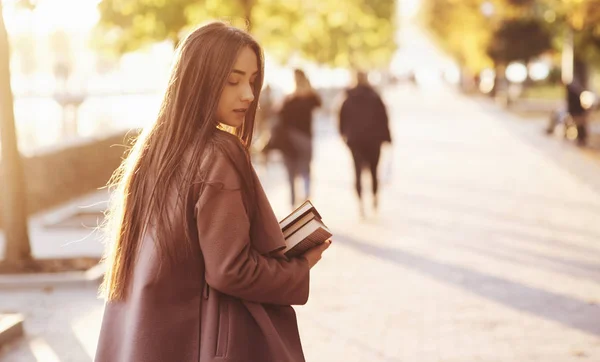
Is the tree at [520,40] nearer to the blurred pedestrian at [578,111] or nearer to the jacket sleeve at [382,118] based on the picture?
the blurred pedestrian at [578,111]

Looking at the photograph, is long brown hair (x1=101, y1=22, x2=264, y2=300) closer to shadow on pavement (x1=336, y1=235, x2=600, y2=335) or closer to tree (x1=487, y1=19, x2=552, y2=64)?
shadow on pavement (x1=336, y1=235, x2=600, y2=335)

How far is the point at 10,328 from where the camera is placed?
6.75 m

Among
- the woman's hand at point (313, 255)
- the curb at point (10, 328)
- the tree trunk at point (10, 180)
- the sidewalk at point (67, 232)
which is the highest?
the woman's hand at point (313, 255)

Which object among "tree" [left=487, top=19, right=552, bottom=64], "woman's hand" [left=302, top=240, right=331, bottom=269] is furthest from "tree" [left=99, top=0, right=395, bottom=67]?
"tree" [left=487, top=19, right=552, bottom=64]

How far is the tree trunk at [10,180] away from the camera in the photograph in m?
9.41

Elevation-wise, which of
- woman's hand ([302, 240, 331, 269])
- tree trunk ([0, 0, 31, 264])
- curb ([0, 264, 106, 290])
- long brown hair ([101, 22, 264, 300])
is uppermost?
long brown hair ([101, 22, 264, 300])

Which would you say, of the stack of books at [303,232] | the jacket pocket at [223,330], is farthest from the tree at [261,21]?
the jacket pocket at [223,330]

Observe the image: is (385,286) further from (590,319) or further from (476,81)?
(476,81)

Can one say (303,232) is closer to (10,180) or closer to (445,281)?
(445,281)

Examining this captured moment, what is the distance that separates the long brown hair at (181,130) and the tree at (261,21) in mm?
577

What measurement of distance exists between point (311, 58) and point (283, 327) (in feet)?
134

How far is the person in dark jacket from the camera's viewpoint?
12234mm

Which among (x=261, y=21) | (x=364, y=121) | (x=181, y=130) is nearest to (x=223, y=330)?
(x=181, y=130)

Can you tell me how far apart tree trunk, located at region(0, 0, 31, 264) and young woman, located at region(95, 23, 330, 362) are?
6.71 metres
